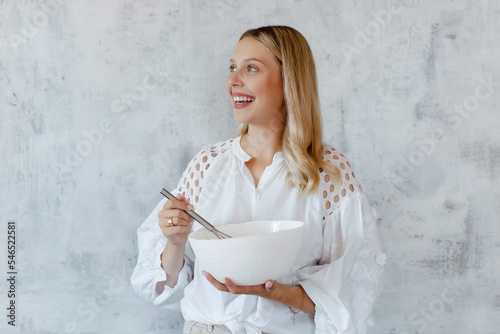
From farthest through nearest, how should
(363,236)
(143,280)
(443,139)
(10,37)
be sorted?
(443,139) → (10,37) → (143,280) → (363,236)

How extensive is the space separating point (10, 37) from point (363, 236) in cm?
114

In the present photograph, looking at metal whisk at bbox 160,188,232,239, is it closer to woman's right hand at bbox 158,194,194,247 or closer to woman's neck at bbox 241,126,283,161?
woman's right hand at bbox 158,194,194,247

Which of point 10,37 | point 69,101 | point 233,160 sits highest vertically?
point 10,37

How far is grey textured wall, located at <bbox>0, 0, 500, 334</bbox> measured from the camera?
143 cm

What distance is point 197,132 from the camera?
1.49m

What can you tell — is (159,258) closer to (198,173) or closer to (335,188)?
(198,173)

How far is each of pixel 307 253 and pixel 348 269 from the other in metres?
0.10

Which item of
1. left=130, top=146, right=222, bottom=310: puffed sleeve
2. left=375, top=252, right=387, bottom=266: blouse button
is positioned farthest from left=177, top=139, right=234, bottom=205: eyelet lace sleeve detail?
left=375, top=252, right=387, bottom=266: blouse button

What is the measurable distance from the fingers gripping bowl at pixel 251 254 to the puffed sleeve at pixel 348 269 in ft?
0.61

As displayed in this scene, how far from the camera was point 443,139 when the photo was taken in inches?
60.1

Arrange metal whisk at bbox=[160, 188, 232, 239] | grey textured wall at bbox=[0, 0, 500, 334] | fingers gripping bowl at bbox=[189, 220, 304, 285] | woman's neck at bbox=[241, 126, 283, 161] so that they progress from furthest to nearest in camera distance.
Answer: grey textured wall at bbox=[0, 0, 500, 334], woman's neck at bbox=[241, 126, 283, 161], metal whisk at bbox=[160, 188, 232, 239], fingers gripping bowl at bbox=[189, 220, 304, 285]

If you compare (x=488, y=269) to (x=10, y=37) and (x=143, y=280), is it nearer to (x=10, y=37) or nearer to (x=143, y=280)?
(x=143, y=280)

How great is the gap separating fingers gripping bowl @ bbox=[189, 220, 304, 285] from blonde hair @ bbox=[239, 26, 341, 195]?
200 mm

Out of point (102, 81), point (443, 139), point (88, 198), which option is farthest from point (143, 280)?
point (443, 139)
